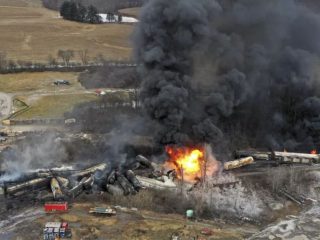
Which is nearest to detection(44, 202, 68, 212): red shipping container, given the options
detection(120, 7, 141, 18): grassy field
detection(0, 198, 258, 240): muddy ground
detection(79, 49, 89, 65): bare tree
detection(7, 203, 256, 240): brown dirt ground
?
detection(0, 198, 258, 240): muddy ground

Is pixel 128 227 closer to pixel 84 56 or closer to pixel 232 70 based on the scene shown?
pixel 232 70

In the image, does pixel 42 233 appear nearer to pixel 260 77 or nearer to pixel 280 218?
pixel 280 218

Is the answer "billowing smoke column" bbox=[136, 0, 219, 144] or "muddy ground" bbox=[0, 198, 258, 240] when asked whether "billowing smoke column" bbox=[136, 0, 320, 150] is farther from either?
"muddy ground" bbox=[0, 198, 258, 240]

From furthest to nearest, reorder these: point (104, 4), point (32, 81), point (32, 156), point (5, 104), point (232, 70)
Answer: point (104, 4) < point (32, 81) < point (5, 104) < point (232, 70) < point (32, 156)

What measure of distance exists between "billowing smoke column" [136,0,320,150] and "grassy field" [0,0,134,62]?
1834 inches

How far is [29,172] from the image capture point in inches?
2051

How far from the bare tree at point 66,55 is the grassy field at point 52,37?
187cm

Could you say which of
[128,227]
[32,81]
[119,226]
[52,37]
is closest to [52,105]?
[32,81]

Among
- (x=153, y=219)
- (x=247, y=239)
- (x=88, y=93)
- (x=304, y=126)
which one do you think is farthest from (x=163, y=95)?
(x=88, y=93)

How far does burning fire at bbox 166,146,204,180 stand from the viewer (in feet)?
182

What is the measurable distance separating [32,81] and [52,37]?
44325 millimetres

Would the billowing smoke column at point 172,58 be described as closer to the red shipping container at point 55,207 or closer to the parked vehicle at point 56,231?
the red shipping container at point 55,207

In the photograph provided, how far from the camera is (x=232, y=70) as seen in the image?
204 ft

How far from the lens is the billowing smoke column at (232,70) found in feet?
188
